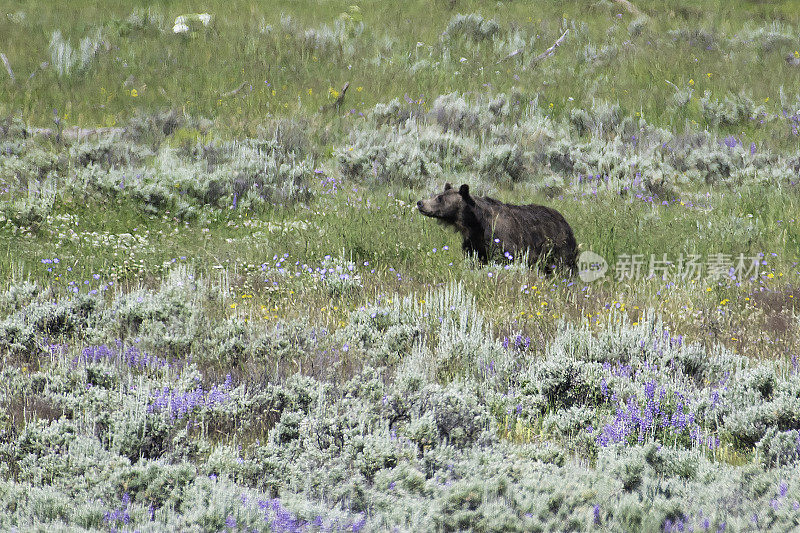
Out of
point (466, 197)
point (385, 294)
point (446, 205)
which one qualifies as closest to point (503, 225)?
point (466, 197)

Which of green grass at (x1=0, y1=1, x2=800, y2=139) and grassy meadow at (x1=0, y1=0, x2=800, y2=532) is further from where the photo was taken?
green grass at (x1=0, y1=1, x2=800, y2=139)

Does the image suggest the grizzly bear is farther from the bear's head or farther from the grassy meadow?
the grassy meadow

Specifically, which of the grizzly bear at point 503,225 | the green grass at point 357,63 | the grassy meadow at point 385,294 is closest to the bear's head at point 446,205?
the grizzly bear at point 503,225

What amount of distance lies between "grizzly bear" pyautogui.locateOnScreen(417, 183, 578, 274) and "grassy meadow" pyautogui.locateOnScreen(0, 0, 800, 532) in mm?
405

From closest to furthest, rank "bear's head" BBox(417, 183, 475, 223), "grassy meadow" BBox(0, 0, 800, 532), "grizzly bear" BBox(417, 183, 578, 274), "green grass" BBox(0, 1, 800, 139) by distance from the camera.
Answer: "grassy meadow" BBox(0, 0, 800, 532), "grizzly bear" BBox(417, 183, 578, 274), "bear's head" BBox(417, 183, 475, 223), "green grass" BBox(0, 1, 800, 139)

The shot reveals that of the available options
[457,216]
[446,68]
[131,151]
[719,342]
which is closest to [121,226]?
[131,151]

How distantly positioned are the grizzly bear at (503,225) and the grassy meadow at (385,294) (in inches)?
15.9

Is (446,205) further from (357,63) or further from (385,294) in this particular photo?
(357,63)

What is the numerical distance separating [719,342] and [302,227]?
201 inches

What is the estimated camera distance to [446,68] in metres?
16.5

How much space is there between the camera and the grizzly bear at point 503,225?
7660 mm

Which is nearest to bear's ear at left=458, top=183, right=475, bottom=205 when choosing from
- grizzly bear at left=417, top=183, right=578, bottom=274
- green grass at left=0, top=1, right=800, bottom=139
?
grizzly bear at left=417, top=183, right=578, bottom=274

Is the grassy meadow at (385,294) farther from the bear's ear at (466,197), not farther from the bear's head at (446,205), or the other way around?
the bear's ear at (466,197)

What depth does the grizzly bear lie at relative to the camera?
7660mm
